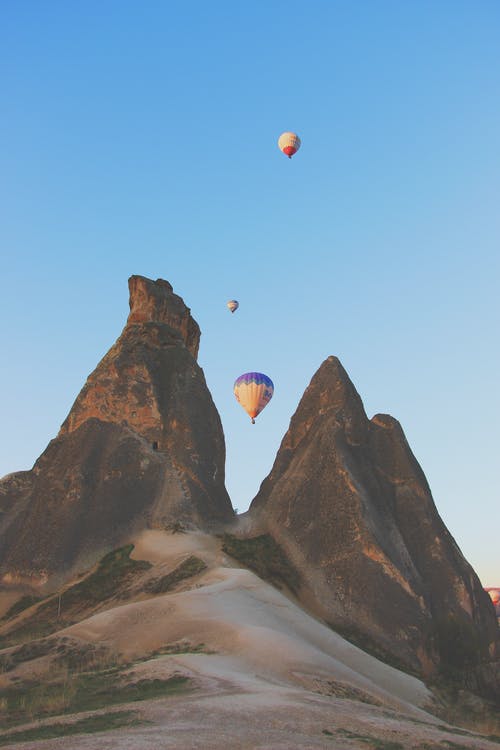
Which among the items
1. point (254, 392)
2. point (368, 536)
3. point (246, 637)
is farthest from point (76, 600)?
point (254, 392)

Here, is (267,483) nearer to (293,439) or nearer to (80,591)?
(293,439)

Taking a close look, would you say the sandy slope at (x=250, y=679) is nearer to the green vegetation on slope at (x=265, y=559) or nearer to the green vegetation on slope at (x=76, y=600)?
the green vegetation on slope at (x=76, y=600)

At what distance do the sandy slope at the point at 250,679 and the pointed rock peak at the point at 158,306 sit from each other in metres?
17.1

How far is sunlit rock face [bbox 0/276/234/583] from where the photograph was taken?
32.4 meters

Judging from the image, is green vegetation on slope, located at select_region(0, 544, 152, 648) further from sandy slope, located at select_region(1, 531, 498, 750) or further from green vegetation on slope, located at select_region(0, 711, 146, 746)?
green vegetation on slope, located at select_region(0, 711, 146, 746)

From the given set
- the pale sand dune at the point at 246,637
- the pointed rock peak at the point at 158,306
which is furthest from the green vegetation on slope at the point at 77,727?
the pointed rock peak at the point at 158,306

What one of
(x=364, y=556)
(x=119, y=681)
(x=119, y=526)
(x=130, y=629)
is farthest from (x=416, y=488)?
(x=119, y=681)

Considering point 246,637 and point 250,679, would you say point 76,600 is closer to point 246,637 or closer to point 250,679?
point 246,637

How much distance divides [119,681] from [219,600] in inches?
302

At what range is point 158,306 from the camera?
4212 centimetres

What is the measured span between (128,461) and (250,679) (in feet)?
74.2

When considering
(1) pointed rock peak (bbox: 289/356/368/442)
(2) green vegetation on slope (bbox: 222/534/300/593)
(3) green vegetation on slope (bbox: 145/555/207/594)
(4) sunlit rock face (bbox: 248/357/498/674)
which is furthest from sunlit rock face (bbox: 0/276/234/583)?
(3) green vegetation on slope (bbox: 145/555/207/594)

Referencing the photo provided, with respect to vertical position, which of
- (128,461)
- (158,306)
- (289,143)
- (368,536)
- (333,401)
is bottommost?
(368,536)

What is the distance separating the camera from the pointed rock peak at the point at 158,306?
Result: 41.9 meters
